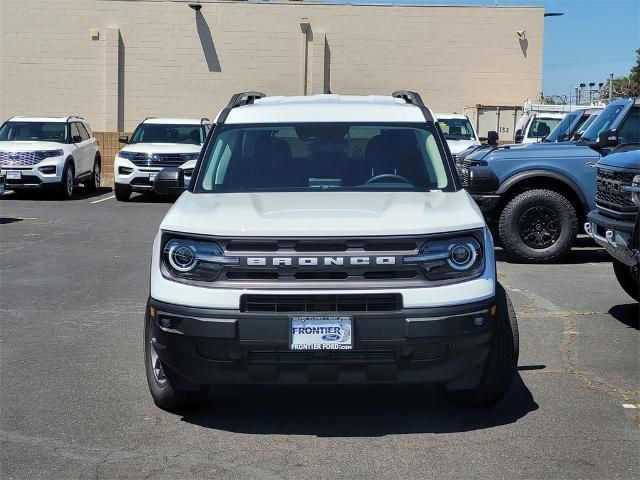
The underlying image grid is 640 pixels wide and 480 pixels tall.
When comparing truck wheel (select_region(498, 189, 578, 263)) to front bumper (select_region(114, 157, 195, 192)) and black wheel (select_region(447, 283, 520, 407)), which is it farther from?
front bumper (select_region(114, 157, 195, 192))

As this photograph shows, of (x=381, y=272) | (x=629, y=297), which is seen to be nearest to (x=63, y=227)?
(x=629, y=297)

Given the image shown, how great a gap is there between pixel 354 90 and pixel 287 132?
26292 millimetres

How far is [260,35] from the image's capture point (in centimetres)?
3212

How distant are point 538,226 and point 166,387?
7.68 meters

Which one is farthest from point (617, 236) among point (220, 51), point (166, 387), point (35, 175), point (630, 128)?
point (220, 51)

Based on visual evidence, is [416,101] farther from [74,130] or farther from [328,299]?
[74,130]

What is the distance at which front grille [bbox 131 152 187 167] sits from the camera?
69.7 feet

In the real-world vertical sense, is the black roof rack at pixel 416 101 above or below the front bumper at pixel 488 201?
above

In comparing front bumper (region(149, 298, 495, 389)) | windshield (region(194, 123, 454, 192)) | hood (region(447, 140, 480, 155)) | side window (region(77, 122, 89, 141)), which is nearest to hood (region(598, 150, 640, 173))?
windshield (region(194, 123, 454, 192))

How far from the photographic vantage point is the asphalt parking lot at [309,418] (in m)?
4.88

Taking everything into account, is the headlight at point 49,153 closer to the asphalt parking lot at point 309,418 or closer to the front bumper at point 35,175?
the front bumper at point 35,175

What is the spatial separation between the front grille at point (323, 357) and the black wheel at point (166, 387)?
1.92 feet

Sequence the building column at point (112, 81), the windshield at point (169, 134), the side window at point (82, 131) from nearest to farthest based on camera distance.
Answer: the windshield at point (169, 134) < the side window at point (82, 131) < the building column at point (112, 81)

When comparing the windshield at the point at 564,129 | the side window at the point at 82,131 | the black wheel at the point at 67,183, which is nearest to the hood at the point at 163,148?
the black wheel at the point at 67,183
